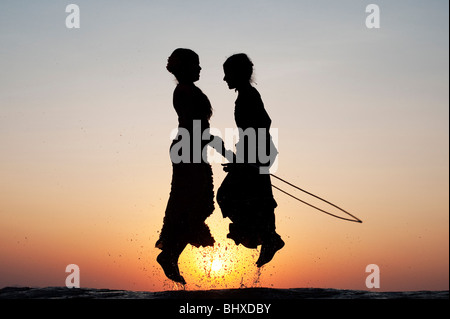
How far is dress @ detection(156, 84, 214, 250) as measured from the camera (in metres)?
11.9

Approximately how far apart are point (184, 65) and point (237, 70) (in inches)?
33.9

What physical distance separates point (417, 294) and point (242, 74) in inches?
172

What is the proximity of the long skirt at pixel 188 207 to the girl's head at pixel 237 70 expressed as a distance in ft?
4.70

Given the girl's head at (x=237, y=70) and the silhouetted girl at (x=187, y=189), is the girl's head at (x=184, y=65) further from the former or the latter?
the girl's head at (x=237, y=70)

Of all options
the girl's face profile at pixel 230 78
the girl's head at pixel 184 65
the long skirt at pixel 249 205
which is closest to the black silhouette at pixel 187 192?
the girl's head at pixel 184 65

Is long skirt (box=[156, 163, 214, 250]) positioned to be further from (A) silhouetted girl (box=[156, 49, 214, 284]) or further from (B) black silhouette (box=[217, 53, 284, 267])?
(B) black silhouette (box=[217, 53, 284, 267])

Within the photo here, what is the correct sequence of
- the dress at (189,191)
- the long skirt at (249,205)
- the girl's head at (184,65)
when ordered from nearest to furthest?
the dress at (189,191)
the long skirt at (249,205)
the girl's head at (184,65)

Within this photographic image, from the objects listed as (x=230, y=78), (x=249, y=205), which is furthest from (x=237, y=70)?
(x=249, y=205)

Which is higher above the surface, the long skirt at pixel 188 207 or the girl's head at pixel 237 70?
the girl's head at pixel 237 70

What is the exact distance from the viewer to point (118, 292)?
1201 cm

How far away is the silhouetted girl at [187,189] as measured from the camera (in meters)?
11.9
